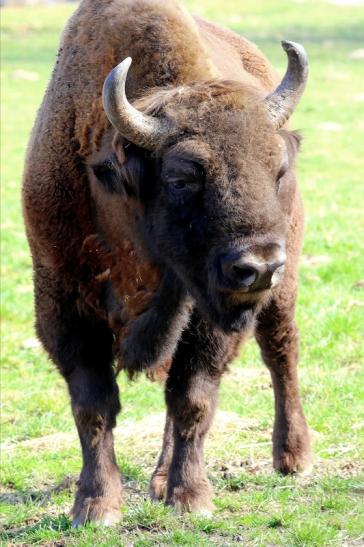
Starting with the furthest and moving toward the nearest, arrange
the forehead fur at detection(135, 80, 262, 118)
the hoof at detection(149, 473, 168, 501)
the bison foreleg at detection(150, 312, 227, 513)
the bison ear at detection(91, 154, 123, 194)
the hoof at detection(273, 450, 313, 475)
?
1. the hoof at detection(273, 450, 313, 475)
2. the hoof at detection(149, 473, 168, 501)
3. the bison foreleg at detection(150, 312, 227, 513)
4. the bison ear at detection(91, 154, 123, 194)
5. the forehead fur at detection(135, 80, 262, 118)

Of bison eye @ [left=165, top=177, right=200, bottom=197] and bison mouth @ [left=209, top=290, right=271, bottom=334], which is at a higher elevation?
bison eye @ [left=165, top=177, right=200, bottom=197]

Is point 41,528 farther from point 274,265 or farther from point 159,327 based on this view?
point 274,265

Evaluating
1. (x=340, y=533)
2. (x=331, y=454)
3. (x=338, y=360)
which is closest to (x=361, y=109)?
(x=338, y=360)

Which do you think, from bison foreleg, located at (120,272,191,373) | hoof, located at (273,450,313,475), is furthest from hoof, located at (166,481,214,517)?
hoof, located at (273,450,313,475)

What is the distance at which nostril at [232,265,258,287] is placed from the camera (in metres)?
4.59

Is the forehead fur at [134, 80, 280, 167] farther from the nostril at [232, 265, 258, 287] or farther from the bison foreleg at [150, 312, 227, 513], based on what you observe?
the bison foreleg at [150, 312, 227, 513]

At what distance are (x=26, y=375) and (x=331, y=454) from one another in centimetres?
278

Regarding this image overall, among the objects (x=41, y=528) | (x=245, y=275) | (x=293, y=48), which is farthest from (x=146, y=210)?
(x=41, y=528)

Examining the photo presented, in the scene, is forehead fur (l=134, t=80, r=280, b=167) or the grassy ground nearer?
forehead fur (l=134, t=80, r=280, b=167)

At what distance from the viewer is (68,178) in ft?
18.0

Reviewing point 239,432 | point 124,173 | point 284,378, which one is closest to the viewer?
point 124,173

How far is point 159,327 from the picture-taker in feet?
17.5

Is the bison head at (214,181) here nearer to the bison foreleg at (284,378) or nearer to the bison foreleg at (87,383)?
the bison foreleg at (87,383)

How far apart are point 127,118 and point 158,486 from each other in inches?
87.7
